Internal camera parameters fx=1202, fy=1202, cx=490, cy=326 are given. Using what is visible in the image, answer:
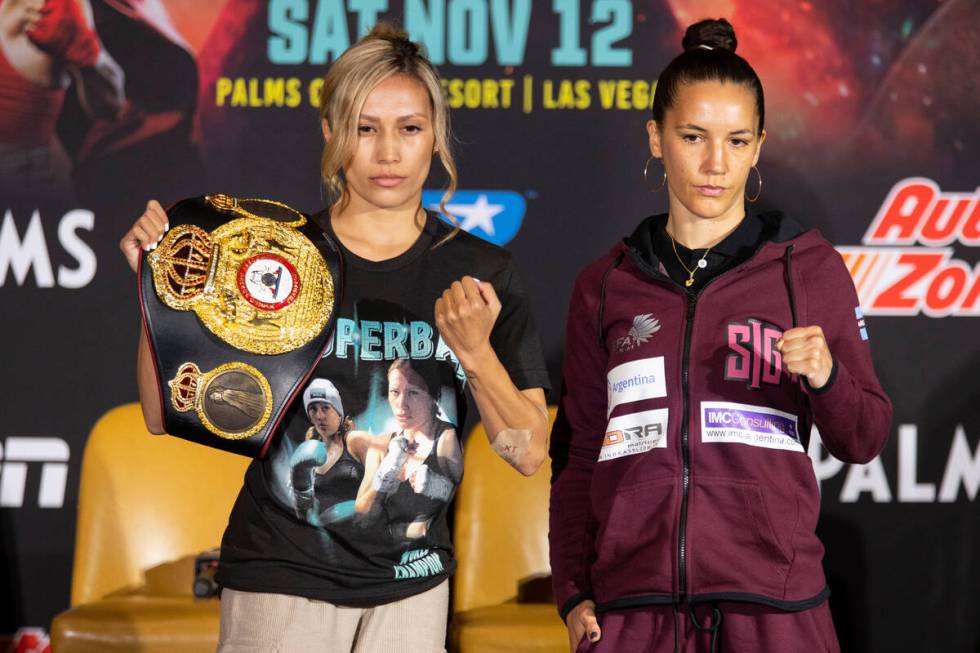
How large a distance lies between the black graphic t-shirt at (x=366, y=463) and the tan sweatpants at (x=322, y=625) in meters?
0.02

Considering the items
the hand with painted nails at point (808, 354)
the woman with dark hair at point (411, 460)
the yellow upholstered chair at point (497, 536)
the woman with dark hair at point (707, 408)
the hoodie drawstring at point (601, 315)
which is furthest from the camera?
the yellow upholstered chair at point (497, 536)

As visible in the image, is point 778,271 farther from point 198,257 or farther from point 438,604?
point 198,257

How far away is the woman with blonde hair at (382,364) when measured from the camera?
1739 millimetres

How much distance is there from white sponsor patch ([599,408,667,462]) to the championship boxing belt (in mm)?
Answer: 450

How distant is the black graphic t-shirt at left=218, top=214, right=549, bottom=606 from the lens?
5.74ft

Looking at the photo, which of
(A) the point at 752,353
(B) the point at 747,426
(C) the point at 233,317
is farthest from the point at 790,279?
(C) the point at 233,317

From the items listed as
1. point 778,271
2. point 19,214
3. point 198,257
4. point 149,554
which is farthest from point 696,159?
point 19,214

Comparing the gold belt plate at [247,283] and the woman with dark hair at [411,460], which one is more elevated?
the gold belt plate at [247,283]

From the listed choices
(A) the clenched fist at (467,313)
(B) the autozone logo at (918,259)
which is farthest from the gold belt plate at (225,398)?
(B) the autozone logo at (918,259)

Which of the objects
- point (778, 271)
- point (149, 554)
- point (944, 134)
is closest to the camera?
point (778, 271)

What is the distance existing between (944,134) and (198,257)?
2.13 m

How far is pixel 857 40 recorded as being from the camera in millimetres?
3148

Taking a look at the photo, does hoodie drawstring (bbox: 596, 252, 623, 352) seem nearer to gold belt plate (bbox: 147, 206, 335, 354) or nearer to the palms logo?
gold belt plate (bbox: 147, 206, 335, 354)

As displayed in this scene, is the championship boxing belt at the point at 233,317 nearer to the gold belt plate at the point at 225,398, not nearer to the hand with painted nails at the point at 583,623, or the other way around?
the gold belt plate at the point at 225,398
